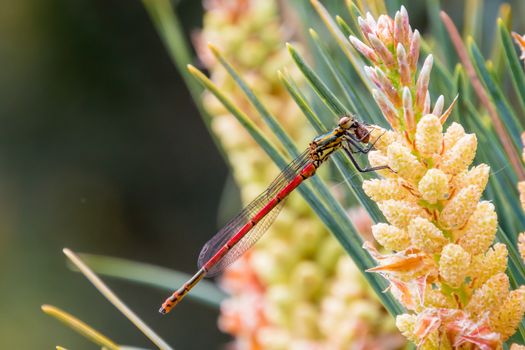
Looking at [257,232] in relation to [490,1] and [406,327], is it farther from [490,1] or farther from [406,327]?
[490,1]

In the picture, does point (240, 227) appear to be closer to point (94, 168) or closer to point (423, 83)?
point (423, 83)

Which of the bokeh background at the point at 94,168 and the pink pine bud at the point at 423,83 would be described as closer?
the pink pine bud at the point at 423,83

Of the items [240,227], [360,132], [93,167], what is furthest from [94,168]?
[360,132]

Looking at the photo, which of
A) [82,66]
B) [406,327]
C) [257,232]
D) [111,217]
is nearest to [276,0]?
[257,232]

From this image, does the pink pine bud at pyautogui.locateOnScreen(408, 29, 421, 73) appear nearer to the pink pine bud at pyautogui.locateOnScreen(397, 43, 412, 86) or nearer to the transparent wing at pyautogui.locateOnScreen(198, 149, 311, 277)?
the pink pine bud at pyautogui.locateOnScreen(397, 43, 412, 86)

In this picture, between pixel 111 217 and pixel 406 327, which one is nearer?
pixel 406 327

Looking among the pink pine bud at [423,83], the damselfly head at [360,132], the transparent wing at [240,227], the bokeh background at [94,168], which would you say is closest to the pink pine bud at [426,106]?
the pink pine bud at [423,83]

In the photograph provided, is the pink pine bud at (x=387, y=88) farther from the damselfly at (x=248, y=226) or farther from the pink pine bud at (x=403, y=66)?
the damselfly at (x=248, y=226)

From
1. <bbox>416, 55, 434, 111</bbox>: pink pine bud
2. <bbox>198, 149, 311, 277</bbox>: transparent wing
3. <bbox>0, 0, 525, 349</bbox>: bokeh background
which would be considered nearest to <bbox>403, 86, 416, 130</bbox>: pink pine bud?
<bbox>416, 55, 434, 111</bbox>: pink pine bud
